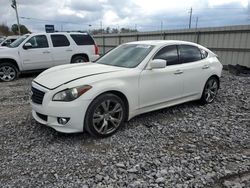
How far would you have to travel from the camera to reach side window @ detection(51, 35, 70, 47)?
31.4 ft

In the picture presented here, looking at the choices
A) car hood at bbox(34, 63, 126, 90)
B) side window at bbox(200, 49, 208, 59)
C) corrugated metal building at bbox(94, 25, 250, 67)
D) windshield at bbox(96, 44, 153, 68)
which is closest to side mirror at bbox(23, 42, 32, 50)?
windshield at bbox(96, 44, 153, 68)

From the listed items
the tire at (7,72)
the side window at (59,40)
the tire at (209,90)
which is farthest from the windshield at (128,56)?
the tire at (7,72)

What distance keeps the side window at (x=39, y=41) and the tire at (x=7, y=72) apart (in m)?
1.15

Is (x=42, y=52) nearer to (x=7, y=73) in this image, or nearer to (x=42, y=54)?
(x=42, y=54)

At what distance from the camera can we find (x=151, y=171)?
9.98 feet

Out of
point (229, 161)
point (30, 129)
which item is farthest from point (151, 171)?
point (30, 129)

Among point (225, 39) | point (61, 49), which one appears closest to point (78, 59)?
point (61, 49)

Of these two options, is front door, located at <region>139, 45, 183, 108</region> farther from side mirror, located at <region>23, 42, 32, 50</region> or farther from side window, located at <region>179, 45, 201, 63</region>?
side mirror, located at <region>23, 42, 32, 50</region>

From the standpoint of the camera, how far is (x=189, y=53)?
17.5ft

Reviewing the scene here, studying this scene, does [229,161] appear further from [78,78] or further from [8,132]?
[8,132]

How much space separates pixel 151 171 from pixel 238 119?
2.88 m

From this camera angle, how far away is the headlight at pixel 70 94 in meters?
3.55

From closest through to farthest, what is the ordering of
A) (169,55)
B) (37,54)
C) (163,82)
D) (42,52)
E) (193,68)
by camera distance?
(163,82) → (169,55) → (193,68) → (37,54) → (42,52)

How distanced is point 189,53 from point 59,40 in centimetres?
623
